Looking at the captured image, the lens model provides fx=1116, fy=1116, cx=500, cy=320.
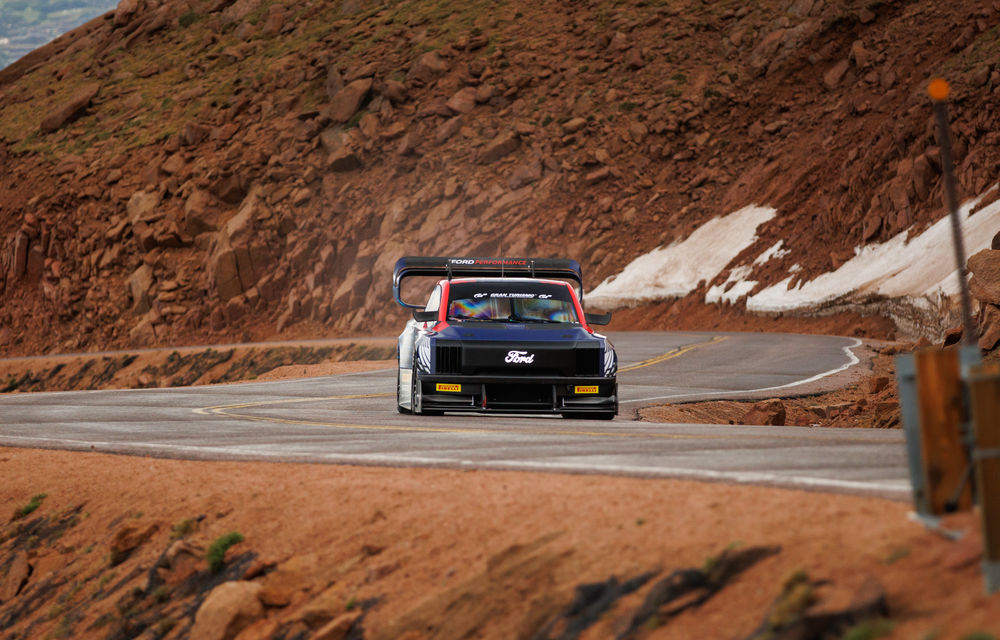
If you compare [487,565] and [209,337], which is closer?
[487,565]

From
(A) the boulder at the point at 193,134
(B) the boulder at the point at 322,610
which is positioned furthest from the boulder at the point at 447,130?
(B) the boulder at the point at 322,610

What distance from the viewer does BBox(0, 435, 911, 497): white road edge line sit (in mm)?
7195

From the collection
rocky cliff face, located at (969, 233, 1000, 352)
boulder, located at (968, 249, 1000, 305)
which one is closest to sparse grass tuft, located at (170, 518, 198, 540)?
rocky cliff face, located at (969, 233, 1000, 352)

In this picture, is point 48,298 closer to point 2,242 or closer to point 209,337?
point 2,242

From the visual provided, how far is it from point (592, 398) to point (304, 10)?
5855 cm

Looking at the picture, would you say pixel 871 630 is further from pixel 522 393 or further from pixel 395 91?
pixel 395 91

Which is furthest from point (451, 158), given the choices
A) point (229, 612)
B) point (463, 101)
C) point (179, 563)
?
point (229, 612)

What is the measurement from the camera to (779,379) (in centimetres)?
2339

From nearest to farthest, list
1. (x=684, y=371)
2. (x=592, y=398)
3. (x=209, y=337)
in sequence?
(x=592, y=398) → (x=684, y=371) → (x=209, y=337)

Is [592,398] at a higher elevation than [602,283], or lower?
lower

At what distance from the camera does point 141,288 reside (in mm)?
53938

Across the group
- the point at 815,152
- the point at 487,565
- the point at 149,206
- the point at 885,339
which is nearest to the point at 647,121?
the point at 815,152

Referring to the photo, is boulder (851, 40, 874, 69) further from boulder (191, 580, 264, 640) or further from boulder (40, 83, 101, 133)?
boulder (191, 580, 264, 640)

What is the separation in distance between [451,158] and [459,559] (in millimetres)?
46710
